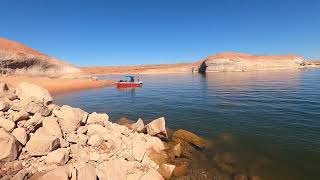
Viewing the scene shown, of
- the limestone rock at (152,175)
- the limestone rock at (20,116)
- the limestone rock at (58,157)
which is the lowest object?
the limestone rock at (152,175)

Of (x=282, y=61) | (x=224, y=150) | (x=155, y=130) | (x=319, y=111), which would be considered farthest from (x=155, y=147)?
(x=282, y=61)

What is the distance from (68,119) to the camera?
13203 mm

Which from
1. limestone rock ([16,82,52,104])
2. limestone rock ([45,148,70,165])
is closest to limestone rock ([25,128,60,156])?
limestone rock ([45,148,70,165])

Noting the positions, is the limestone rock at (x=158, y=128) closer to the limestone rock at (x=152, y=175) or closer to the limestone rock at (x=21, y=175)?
the limestone rock at (x=152, y=175)

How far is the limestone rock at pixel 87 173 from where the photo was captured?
31.3 feet

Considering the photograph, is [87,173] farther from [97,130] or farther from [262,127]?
[262,127]

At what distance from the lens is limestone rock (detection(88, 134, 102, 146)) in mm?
12047

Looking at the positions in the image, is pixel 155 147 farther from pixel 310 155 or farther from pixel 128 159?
pixel 310 155

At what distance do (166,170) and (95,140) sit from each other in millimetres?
3917

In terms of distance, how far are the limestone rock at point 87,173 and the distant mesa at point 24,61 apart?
48.0 m

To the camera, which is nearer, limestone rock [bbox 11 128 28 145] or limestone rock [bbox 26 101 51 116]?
limestone rock [bbox 11 128 28 145]

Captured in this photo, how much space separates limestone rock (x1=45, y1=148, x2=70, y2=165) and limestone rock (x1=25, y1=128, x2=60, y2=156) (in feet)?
1.01

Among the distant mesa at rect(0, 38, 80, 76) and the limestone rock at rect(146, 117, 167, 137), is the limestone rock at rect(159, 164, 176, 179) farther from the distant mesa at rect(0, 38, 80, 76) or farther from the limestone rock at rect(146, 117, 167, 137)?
the distant mesa at rect(0, 38, 80, 76)

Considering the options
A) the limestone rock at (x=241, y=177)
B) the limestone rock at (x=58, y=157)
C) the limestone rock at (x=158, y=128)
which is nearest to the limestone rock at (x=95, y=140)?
the limestone rock at (x=58, y=157)
